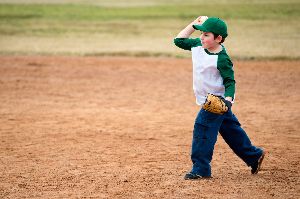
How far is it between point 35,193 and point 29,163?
3.82 ft

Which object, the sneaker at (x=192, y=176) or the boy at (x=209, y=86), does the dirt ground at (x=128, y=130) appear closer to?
the sneaker at (x=192, y=176)

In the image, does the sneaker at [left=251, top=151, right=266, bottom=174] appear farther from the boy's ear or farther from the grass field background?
the grass field background

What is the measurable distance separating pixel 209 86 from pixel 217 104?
272mm

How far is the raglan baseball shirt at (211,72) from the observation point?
5125mm

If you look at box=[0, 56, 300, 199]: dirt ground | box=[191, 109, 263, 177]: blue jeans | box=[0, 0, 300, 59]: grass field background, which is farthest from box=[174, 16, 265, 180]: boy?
box=[0, 0, 300, 59]: grass field background

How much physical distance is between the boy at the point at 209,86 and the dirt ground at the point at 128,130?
283mm

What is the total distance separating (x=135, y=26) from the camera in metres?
24.0

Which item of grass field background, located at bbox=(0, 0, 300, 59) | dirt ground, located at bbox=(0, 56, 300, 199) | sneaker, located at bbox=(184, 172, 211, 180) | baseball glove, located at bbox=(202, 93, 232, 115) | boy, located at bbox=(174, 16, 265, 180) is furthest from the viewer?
grass field background, located at bbox=(0, 0, 300, 59)

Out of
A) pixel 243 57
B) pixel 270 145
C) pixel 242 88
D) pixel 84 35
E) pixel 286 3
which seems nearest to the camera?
pixel 270 145

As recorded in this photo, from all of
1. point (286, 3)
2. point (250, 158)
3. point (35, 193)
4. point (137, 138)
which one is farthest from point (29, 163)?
point (286, 3)

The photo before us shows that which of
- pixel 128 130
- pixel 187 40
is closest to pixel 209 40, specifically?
pixel 187 40

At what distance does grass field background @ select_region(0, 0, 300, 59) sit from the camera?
17.4 meters

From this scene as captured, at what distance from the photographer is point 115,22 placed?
82.3 feet

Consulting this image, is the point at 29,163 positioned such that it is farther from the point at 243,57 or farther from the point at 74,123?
the point at 243,57
